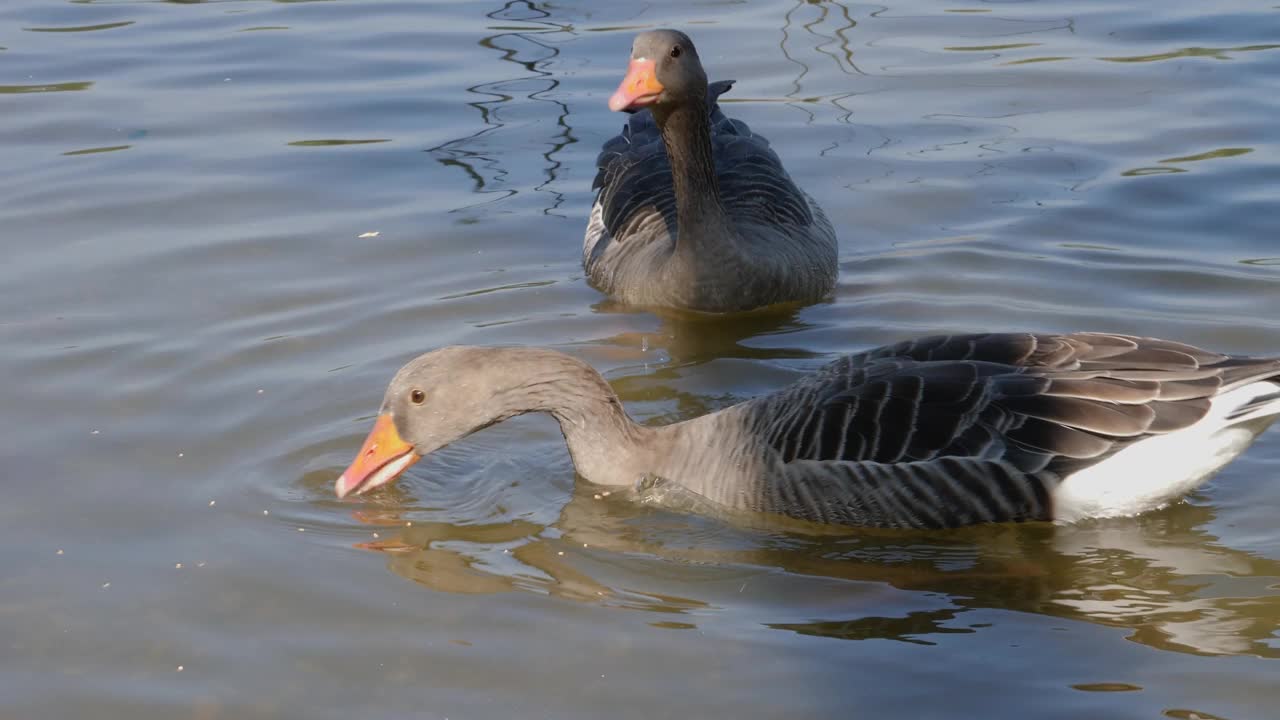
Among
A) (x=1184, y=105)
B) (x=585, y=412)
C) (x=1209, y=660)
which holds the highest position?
(x=1184, y=105)

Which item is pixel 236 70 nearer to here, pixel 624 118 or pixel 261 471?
pixel 624 118

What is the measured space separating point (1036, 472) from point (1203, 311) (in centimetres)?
279

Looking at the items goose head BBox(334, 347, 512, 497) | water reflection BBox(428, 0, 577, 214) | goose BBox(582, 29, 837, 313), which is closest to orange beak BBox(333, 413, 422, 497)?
goose head BBox(334, 347, 512, 497)

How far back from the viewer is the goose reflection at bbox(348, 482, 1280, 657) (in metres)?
5.57

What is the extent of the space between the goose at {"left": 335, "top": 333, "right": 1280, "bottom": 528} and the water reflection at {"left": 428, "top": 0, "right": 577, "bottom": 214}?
4.31 metres

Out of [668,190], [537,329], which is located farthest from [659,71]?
[537,329]

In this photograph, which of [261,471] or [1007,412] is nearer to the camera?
[1007,412]

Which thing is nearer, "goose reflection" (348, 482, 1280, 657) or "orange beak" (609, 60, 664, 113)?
"goose reflection" (348, 482, 1280, 657)

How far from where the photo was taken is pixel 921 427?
6188 millimetres

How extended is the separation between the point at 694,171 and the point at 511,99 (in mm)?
3903

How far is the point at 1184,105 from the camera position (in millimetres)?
12031

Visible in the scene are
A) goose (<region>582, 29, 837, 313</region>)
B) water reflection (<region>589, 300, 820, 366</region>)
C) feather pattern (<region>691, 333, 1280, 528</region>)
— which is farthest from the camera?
goose (<region>582, 29, 837, 313</region>)

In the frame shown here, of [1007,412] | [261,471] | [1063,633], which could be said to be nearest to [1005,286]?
[1007,412]

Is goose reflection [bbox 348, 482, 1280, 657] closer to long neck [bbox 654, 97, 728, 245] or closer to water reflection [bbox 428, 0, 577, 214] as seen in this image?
long neck [bbox 654, 97, 728, 245]
